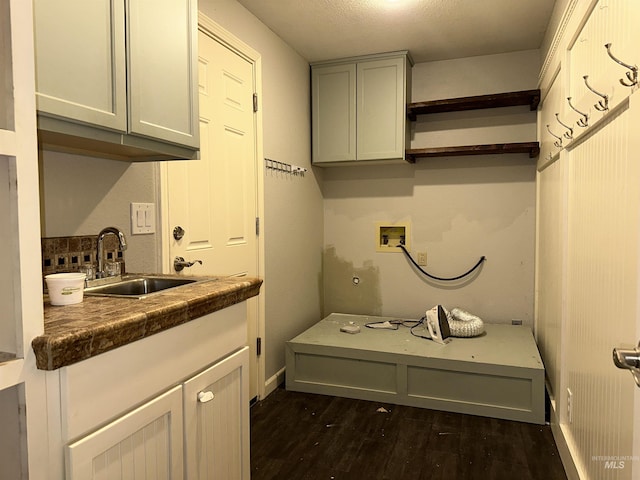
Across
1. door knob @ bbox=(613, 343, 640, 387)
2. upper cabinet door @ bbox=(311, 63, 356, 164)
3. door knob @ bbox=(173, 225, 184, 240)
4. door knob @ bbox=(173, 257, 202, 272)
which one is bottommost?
door knob @ bbox=(613, 343, 640, 387)

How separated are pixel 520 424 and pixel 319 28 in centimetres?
270

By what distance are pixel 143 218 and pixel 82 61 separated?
2.58ft

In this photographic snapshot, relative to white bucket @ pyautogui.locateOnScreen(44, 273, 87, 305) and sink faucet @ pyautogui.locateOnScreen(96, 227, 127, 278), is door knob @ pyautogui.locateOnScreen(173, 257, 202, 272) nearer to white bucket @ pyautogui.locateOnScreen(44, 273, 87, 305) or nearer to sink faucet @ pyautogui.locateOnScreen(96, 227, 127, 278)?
sink faucet @ pyautogui.locateOnScreen(96, 227, 127, 278)

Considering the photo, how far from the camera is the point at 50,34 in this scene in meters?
1.15

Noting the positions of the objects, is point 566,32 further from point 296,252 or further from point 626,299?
point 296,252

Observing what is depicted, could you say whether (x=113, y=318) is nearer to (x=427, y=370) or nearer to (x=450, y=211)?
(x=427, y=370)

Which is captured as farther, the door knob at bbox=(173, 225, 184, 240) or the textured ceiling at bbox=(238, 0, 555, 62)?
the textured ceiling at bbox=(238, 0, 555, 62)

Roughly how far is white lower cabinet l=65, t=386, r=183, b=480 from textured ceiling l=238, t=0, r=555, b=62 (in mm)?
2287

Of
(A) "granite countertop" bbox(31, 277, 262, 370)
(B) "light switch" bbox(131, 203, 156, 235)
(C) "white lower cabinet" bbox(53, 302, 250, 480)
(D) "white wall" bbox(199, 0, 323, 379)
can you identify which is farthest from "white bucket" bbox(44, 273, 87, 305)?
(D) "white wall" bbox(199, 0, 323, 379)

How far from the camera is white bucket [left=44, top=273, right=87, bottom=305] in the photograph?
1218mm

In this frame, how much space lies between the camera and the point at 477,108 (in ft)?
11.4

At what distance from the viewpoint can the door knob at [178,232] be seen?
2.12 meters

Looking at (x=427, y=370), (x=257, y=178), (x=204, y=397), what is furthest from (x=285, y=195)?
(x=204, y=397)

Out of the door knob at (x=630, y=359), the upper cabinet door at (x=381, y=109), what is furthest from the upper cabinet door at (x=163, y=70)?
the upper cabinet door at (x=381, y=109)
